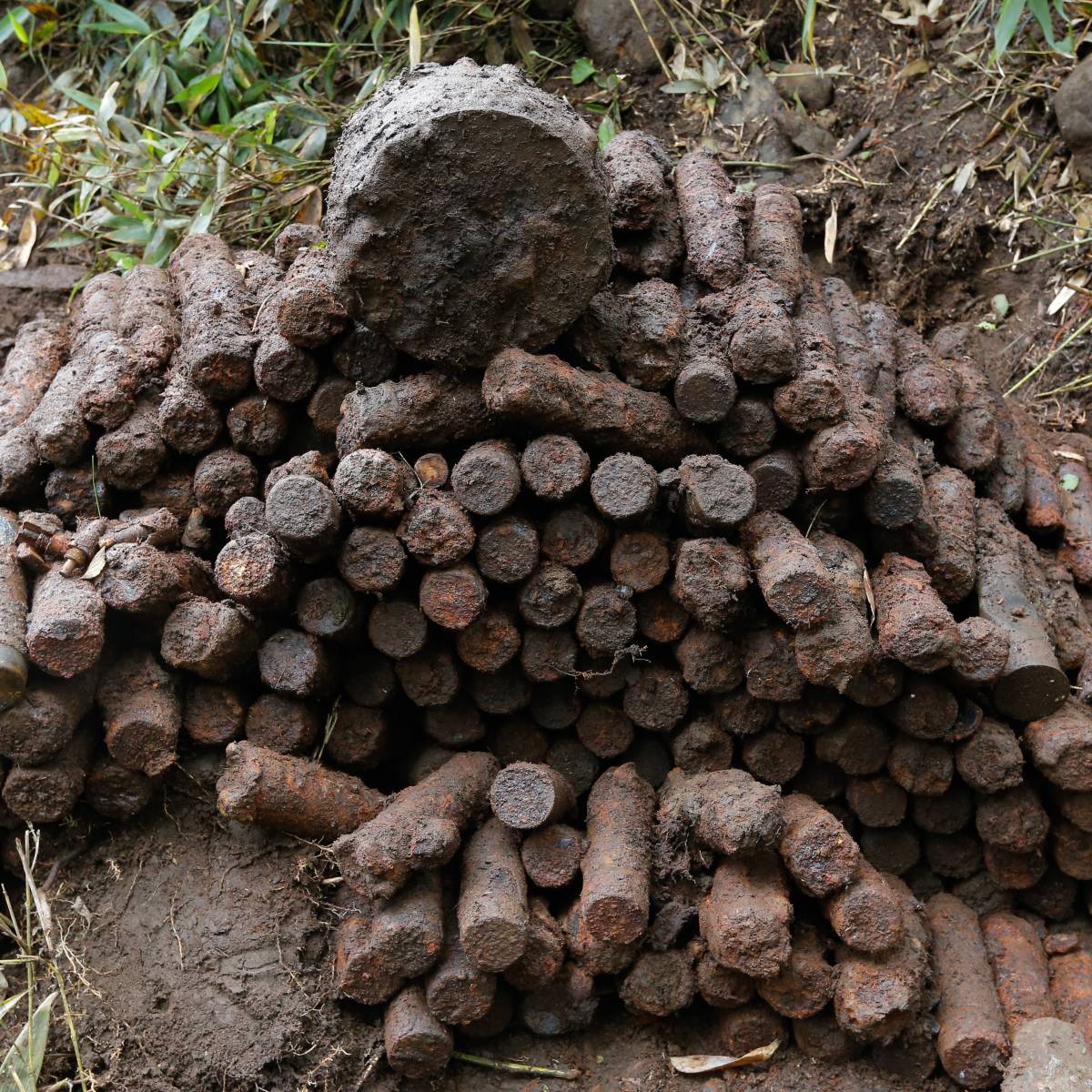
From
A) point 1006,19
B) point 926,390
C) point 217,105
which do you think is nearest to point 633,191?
point 926,390

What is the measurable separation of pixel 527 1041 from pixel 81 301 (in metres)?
3.07

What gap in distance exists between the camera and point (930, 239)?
511cm

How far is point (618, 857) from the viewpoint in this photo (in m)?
3.16

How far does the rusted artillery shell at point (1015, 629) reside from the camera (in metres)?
3.22

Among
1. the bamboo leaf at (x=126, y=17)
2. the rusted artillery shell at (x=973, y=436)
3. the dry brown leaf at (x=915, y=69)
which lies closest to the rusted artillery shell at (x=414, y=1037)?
the rusted artillery shell at (x=973, y=436)

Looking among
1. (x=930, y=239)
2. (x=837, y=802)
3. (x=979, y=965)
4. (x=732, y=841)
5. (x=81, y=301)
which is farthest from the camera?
(x=930, y=239)

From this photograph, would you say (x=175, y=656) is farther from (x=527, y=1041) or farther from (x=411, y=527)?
(x=527, y=1041)

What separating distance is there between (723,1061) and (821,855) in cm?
64

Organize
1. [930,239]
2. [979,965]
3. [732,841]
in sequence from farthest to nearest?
[930,239] < [979,965] < [732,841]

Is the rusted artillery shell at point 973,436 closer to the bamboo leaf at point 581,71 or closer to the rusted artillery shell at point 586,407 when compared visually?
the rusted artillery shell at point 586,407

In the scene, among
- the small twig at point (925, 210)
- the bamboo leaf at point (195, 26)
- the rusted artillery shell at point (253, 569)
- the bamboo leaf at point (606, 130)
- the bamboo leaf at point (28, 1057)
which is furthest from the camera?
the bamboo leaf at point (195, 26)

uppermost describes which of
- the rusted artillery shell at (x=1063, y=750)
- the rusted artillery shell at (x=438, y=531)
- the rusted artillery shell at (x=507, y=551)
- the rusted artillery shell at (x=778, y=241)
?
the rusted artillery shell at (x=778, y=241)

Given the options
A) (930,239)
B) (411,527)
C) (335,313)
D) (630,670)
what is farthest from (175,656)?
(930,239)

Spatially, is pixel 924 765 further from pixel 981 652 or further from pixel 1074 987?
pixel 1074 987
